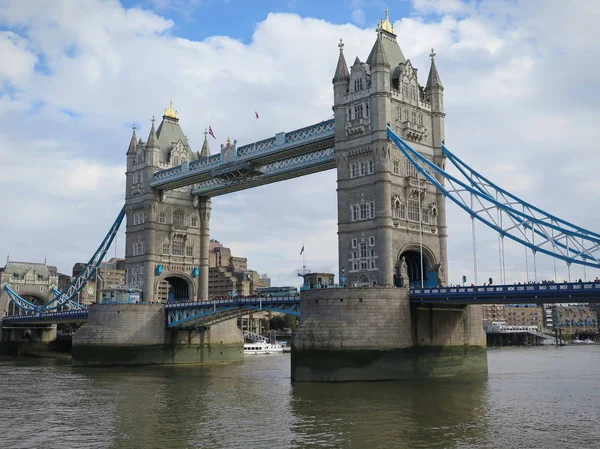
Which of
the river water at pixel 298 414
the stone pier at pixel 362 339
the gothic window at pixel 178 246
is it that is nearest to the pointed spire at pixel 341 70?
the stone pier at pixel 362 339

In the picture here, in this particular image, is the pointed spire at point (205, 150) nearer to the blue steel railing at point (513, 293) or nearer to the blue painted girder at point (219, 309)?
the blue painted girder at point (219, 309)

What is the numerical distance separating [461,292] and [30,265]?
304 feet

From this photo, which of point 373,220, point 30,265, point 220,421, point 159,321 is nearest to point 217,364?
point 159,321

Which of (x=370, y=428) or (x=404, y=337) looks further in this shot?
(x=404, y=337)

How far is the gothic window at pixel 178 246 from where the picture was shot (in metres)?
79.0

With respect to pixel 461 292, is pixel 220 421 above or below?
below

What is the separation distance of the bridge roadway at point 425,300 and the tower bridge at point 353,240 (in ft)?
0.44

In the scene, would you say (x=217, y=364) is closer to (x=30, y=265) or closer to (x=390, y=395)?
(x=390, y=395)

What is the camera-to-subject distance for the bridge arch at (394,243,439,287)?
55.3 metres

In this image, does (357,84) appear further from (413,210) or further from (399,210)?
(413,210)

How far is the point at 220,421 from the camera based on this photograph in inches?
1219

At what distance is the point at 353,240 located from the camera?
5519 cm

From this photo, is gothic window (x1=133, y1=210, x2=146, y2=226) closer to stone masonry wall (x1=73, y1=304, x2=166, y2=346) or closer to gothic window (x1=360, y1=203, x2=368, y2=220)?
stone masonry wall (x1=73, y1=304, x2=166, y2=346)

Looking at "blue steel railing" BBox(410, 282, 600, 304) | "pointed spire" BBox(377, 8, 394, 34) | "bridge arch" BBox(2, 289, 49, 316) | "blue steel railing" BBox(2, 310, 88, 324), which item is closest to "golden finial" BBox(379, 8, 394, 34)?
"pointed spire" BBox(377, 8, 394, 34)
